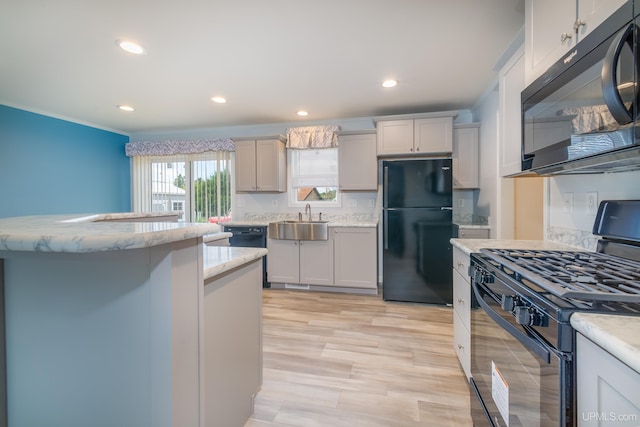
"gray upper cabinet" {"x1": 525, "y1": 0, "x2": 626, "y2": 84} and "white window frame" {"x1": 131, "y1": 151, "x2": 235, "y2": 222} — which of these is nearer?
"gray upper cabinet" {"x1": 525, "y1": 0, "x2": 626, "y2": 84}

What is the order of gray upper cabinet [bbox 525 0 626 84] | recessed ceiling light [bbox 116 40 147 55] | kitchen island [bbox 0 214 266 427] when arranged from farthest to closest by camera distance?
recessed ceiling light [bbox 116 40 147 55] < gray upper cabinet [bbox 525 0 626 84] < kitchen island [bbox 0 214 266 427]

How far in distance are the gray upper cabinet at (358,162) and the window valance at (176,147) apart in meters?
1.78

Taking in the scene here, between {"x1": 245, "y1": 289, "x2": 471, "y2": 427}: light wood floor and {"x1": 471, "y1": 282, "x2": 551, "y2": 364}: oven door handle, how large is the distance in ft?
2.68

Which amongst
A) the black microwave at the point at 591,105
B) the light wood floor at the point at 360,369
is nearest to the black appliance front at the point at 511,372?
the light wood floor at the point at 360,369

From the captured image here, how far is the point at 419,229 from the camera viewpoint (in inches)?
127

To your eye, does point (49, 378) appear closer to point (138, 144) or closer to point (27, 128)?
point (27, 128)

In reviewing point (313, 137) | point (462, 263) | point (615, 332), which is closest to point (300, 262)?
point (313, 137)

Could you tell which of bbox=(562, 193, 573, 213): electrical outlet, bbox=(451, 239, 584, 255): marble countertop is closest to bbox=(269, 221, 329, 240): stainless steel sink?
bbox=(451, 239, 584, 255): marble countertop

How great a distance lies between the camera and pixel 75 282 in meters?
0.95

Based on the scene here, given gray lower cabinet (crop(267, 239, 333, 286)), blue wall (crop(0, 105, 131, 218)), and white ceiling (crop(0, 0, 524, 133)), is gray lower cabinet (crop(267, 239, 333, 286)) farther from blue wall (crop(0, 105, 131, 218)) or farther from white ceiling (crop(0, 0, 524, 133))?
blue wall (crop(0, 105, 131, 218))

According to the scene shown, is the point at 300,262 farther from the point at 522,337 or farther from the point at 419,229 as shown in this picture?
the point at 522,337

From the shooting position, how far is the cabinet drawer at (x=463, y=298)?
1710 millimetres

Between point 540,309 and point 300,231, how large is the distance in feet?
9.93

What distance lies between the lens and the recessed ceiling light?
2.19 m
